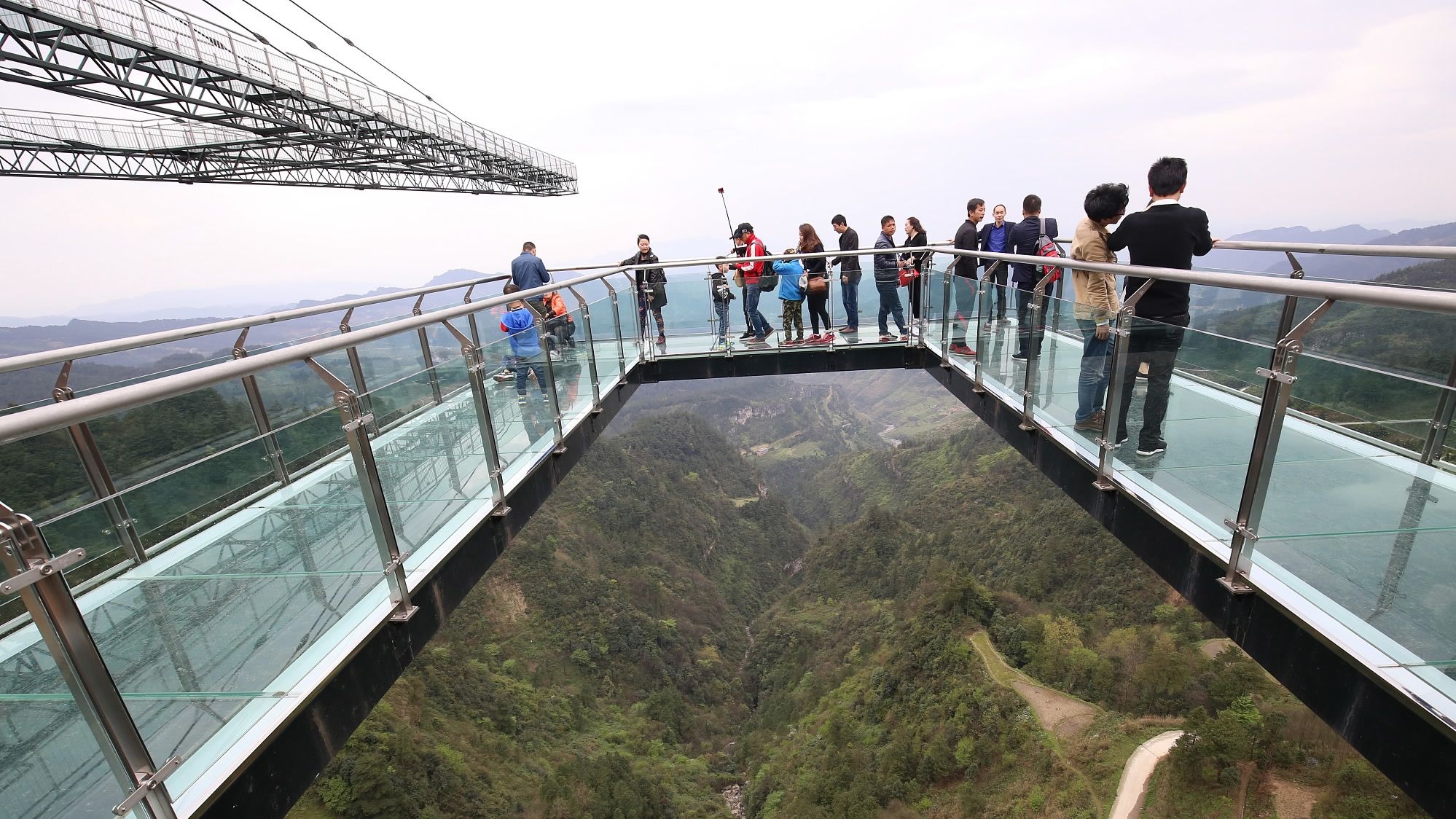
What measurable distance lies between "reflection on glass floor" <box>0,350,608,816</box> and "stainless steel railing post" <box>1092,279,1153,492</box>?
358 centimetres

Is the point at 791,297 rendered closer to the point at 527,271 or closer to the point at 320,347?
the point at 527,271

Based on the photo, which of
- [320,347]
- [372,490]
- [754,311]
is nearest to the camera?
[320,347]

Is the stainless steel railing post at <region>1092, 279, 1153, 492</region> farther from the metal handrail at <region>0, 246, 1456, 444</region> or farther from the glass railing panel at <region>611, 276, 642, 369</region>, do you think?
the glass railing panel at <region>611, 276, 642, 369</region>

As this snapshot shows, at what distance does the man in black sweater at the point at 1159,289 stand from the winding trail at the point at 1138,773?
3182cm

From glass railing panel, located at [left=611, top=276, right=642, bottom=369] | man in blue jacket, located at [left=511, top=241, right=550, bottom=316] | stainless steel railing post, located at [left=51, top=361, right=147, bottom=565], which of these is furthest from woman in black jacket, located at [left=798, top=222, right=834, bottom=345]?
stainless steel railing post, located at [left=51, top=361, right=147, bottom=565]

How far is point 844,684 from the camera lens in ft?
157

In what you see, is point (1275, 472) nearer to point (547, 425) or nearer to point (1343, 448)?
point (1343, 448)

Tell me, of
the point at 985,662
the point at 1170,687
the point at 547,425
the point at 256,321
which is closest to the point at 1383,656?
the point at 547,425

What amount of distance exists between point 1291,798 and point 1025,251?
31.4m

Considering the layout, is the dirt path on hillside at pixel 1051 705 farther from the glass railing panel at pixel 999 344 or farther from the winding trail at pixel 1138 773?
the glass railing panel at pixel 999 344

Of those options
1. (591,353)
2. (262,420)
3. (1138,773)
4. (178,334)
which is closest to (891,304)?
(591,353)

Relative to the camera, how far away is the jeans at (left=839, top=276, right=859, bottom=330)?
8383 mm

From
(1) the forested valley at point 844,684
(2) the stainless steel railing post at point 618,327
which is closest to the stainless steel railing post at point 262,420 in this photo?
(2) the stainless steel railing post at point 618,327

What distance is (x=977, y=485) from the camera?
215 ft
